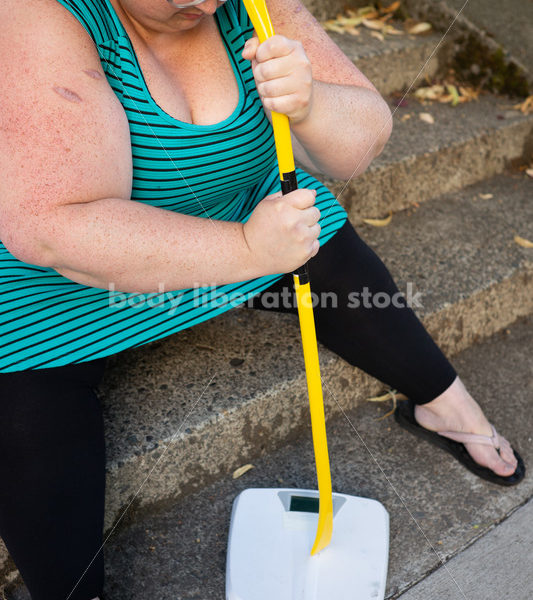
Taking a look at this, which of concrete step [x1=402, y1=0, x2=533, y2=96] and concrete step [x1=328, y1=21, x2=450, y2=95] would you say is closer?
concrete step [x1=328, y1=21, x2=450, y2=95]

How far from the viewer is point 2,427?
1165 mm

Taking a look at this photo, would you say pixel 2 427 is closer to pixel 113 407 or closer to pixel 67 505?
pixel 67 505

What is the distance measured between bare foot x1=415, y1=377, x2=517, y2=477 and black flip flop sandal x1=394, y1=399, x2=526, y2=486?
0.04 ft

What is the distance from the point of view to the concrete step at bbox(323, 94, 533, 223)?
7.38 feet

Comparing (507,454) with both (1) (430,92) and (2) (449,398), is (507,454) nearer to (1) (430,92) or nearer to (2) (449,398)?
(2) (449,398)

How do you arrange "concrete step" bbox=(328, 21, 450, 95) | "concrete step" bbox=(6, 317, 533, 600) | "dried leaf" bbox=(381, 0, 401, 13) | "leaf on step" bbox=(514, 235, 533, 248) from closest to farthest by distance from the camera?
"concrete step" bbox=(6, 317, 533, 600) < "leaf on step" bbox=(514, 235, 533, 248) < "concrete step" bbox=(328, 21, 450, 95) < "dried leaf" bbox=(381, 0, 401, 13)

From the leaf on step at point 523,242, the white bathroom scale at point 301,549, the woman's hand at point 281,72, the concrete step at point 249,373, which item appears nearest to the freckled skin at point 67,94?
the woman's hand at point 281,72

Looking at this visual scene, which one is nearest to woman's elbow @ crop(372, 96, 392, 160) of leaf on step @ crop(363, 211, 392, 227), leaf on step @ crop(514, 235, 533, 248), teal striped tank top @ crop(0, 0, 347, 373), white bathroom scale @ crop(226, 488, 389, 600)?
teal striped tank top @ crop(0, 0, 347, 373)

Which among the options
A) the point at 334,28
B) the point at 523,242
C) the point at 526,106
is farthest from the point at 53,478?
the point at 526,106

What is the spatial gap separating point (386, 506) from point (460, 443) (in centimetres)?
28

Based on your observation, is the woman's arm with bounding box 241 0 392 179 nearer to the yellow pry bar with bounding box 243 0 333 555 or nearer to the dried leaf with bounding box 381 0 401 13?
the yellow pry bar with bounding box 243 0 333 555

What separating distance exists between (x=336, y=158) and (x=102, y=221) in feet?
1.75

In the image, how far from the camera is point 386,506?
159cm

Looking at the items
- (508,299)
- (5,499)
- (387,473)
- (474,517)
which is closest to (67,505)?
(5,499)
